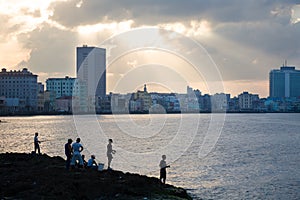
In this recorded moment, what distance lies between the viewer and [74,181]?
23.3 metres

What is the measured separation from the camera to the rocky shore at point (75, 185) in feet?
70.1

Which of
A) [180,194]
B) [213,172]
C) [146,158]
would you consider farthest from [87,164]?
[146,158]

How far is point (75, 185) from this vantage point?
2267 centimetres

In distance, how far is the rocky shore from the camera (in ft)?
70.1

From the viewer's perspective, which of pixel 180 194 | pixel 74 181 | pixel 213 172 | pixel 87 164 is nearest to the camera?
pixel 74 181

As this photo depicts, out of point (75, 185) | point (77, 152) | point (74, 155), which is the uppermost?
point (77, 152)

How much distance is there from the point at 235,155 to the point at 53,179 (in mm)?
35507

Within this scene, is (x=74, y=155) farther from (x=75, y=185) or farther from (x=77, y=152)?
(x=75, y=185)

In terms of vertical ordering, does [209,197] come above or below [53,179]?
below

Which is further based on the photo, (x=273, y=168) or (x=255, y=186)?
(x=273, y=168)

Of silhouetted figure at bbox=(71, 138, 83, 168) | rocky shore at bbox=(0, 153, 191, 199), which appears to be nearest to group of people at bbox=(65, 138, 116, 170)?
silhouetted figure at bbox=(71, 138, 83, 168)

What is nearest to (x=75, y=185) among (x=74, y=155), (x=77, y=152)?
(x=77, y=152)

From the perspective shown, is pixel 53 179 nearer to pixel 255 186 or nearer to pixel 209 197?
pixel 209 197

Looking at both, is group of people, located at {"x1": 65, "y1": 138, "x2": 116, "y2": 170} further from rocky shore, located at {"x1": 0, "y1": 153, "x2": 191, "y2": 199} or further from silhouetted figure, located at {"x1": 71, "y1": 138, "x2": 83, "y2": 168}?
rocky shore, located at {"x1": 0, "y1": 153, "x2": 191, "y2": 199}
